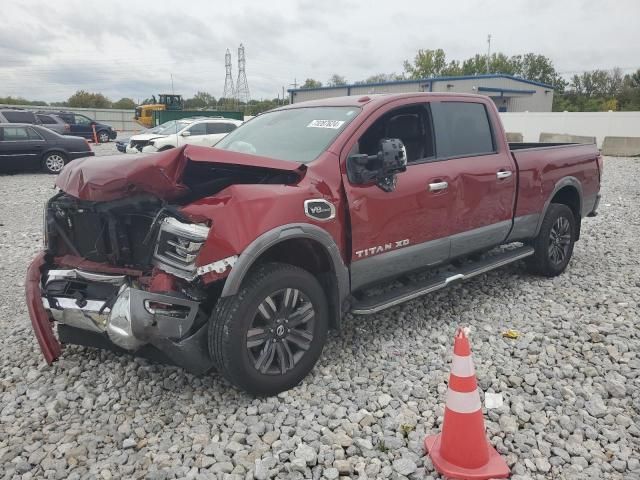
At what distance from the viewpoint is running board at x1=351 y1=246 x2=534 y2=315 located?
142 inches

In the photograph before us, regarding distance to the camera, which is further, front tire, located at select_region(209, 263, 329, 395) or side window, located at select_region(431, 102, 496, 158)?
side window, located at select_region(431, 102, 496, 158)

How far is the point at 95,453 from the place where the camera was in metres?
2.76

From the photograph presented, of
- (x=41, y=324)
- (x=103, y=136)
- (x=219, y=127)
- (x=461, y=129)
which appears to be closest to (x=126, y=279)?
(x=41, y=324)

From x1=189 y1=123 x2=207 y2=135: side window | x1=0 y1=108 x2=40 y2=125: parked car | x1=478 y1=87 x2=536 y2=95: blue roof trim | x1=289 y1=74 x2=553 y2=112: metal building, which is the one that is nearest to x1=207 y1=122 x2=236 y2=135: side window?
x1=189 y1=123 x2=207 y2=135: side window

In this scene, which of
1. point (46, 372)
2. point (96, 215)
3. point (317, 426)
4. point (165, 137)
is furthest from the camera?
point (165, 137)

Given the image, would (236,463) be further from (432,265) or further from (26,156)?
(26,156)

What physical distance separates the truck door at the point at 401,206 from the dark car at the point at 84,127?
26757 mm

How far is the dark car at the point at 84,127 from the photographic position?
2734cm

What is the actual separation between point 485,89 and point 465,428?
43.4 metres

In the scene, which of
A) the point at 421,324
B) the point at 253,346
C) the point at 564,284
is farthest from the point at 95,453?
the point at 564,284

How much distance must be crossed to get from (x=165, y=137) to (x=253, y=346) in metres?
15.1

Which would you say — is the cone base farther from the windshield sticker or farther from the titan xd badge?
the windshield sticker

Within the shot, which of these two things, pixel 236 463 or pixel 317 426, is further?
pixel 317 426

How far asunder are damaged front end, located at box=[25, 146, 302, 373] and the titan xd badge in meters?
0.50
